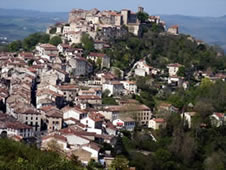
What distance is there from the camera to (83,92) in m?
34.6

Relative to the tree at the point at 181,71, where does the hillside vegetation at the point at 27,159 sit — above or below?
above

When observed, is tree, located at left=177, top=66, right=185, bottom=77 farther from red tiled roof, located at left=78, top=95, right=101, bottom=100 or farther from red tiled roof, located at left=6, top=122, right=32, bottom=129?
red tiled roof, located at left=6, top=122, right=32, bottom=129

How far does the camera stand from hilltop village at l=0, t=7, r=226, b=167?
2683 cm

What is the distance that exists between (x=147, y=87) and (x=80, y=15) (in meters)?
14.8

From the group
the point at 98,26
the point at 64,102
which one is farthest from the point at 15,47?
the point at 64,102

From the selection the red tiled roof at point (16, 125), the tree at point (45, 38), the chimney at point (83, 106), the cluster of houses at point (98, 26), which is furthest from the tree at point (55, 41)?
the red tiled roof at point (16, 125)

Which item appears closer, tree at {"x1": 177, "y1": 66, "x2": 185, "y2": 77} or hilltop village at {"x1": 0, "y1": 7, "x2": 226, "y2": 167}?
hilltop village at {"x1": 0, "y1": 7, "x2": 226, "y2": 167}

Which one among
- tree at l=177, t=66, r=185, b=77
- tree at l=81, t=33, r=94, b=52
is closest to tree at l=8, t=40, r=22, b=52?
tree at l=81, t=33, r=94, b=52

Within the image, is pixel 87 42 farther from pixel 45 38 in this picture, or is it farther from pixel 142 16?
pixel 142 16

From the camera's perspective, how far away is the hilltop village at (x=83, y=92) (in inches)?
1056

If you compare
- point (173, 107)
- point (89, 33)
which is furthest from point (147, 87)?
point (89, 33)

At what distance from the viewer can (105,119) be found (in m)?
31.9

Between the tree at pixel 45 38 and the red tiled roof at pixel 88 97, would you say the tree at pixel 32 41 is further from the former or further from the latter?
the red tiled roof at pixel 88 97

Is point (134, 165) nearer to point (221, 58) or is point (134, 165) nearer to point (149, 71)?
point (149, 71)
